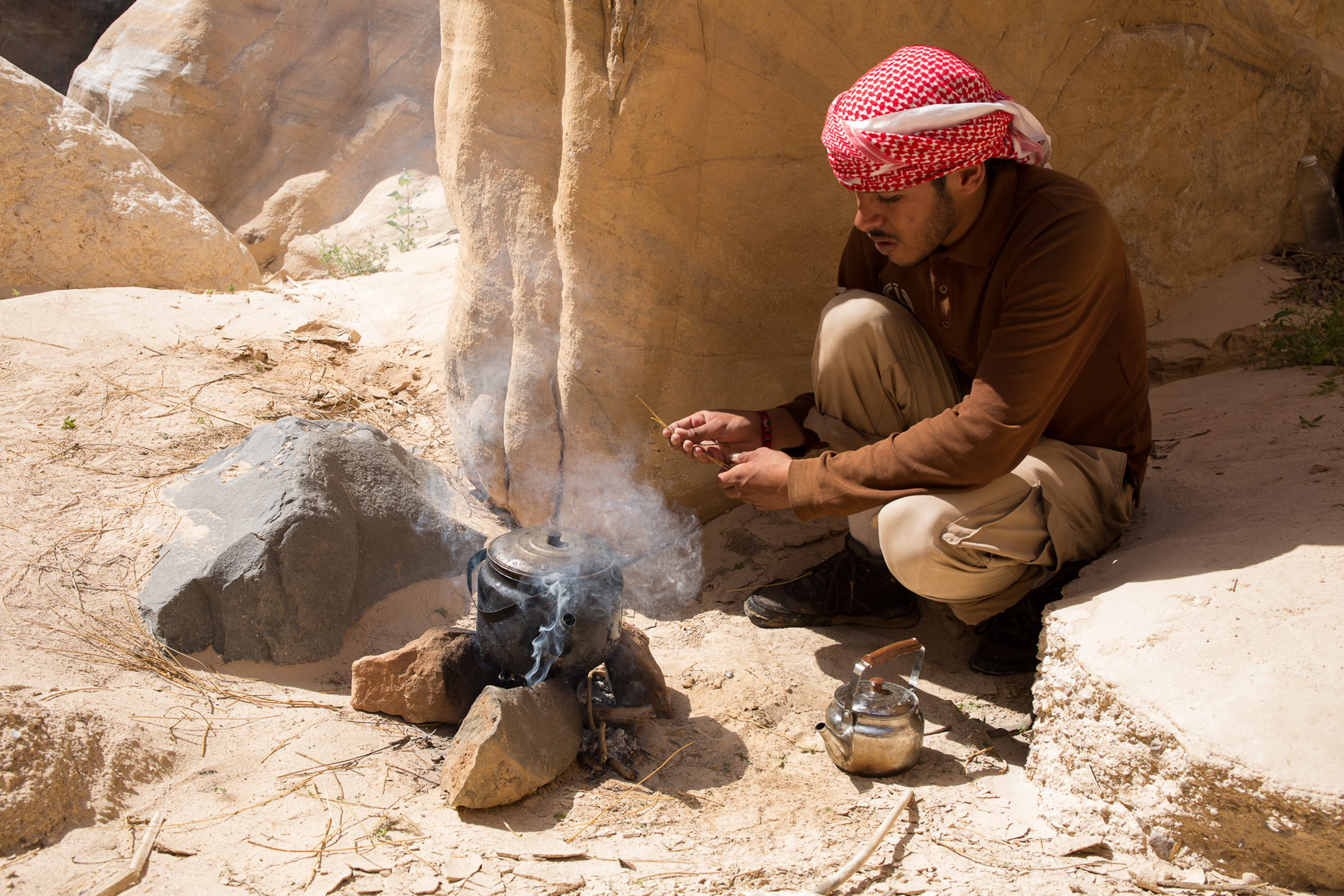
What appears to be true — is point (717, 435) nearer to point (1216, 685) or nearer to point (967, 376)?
point (967, 376)

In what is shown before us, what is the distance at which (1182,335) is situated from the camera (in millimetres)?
4176

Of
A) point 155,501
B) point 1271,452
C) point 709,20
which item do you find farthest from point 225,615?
point 1271,452

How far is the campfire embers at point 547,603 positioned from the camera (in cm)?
242

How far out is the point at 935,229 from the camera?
8.21 ft

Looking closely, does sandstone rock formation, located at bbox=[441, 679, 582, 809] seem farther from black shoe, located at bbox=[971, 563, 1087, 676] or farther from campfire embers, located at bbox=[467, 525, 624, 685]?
black shoe, located at bbox=[971, 563, 1087, 676]

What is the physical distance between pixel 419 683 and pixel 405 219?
284 inches

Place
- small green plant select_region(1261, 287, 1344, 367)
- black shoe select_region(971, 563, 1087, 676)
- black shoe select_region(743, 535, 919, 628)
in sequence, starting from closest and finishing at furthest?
black shoe select_region(971, 563, 1087, 676) < black shoe select_region(743, 535, 919, 628) < small green plant select_region(1261, 287, 1344, 367)

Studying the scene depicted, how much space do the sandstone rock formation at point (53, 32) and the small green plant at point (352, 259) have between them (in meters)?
6.16

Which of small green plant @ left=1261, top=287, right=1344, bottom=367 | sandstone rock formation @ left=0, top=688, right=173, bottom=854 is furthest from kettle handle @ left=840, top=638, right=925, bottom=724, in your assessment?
small green plant @ left=1261, top=287, right=1344, bottom=367

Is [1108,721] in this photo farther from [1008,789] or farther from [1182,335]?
[1182,335]

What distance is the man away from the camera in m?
2.30

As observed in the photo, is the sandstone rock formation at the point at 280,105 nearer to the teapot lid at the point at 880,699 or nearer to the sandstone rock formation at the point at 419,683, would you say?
the sandstone rock formation at the point at 419,683

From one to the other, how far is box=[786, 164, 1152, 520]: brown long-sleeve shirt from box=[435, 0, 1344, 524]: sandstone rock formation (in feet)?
2.80

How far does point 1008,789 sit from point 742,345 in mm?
1845
